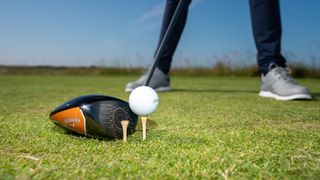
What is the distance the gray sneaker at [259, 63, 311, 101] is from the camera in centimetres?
372

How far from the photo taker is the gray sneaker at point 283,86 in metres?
3.72

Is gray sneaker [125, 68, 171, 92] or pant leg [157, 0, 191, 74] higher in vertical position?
pant leg [157, 0, 191, 74]

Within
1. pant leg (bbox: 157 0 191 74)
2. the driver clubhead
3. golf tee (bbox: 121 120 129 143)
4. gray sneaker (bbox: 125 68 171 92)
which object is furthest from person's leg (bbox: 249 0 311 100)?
golf tee (bbox: 121 120 129 143)

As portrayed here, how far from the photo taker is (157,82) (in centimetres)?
487

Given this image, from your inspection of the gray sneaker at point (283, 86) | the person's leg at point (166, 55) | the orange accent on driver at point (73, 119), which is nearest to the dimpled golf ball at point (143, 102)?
the orange accent on driver at point (73, 119)

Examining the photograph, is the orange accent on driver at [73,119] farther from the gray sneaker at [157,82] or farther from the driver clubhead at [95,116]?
the gray sneaker at [157,82]

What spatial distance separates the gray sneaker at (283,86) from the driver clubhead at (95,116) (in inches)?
94.6

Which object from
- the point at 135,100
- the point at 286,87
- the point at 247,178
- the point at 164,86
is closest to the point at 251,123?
the point at 135,100

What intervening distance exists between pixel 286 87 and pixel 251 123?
5.43ft

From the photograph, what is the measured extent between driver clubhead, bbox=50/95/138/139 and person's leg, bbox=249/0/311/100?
242cm

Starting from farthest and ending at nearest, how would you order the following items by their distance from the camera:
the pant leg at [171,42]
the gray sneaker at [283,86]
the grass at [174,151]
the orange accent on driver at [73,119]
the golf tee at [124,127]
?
1. the pant leg at [171,42]
2. the gray sneaker at [283,86]
3. the orange accent on driver at [73,119]
4. the golf tee at [124,127]
5. the grass at [174,151]

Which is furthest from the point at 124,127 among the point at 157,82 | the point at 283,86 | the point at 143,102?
the point at 157,82

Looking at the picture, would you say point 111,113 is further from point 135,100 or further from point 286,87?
point 286,87

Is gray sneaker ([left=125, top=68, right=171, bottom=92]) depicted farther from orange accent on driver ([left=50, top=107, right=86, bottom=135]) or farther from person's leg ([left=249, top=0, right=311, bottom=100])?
orange accent on driver ([left=50, top=107, right=86, bottom=135])
